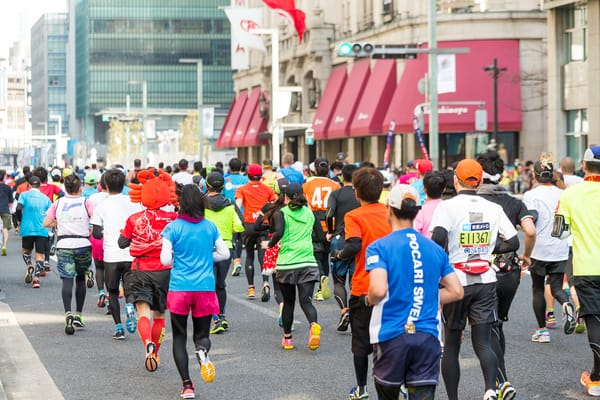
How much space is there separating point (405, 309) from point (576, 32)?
35388mm

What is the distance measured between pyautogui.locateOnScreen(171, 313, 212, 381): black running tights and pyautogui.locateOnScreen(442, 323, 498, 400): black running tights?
1929mm

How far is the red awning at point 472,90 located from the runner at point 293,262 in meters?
35.1

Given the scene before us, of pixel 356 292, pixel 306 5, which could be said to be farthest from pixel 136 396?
pixel 306 5

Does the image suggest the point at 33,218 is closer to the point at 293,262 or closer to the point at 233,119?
the point at 293,262

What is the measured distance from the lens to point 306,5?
6562 cm

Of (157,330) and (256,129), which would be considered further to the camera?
(256,129)

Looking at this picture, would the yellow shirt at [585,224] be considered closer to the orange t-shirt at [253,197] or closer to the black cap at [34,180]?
the orange t-shirt at [253,197]

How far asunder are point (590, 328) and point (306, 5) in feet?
189

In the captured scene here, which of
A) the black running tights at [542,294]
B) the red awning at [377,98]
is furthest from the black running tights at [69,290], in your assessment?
the red awning at [377,98]

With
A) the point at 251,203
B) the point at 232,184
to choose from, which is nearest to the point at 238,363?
the point at 251,203

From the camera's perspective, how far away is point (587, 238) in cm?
921

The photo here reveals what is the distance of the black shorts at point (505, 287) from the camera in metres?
9.21

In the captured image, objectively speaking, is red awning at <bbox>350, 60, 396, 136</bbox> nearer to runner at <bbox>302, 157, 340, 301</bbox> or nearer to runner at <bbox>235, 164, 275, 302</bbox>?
runner at <bbox>235, 164, 275, 302</bbox>

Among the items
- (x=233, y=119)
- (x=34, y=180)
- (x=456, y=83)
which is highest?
(x=233, y=119)
